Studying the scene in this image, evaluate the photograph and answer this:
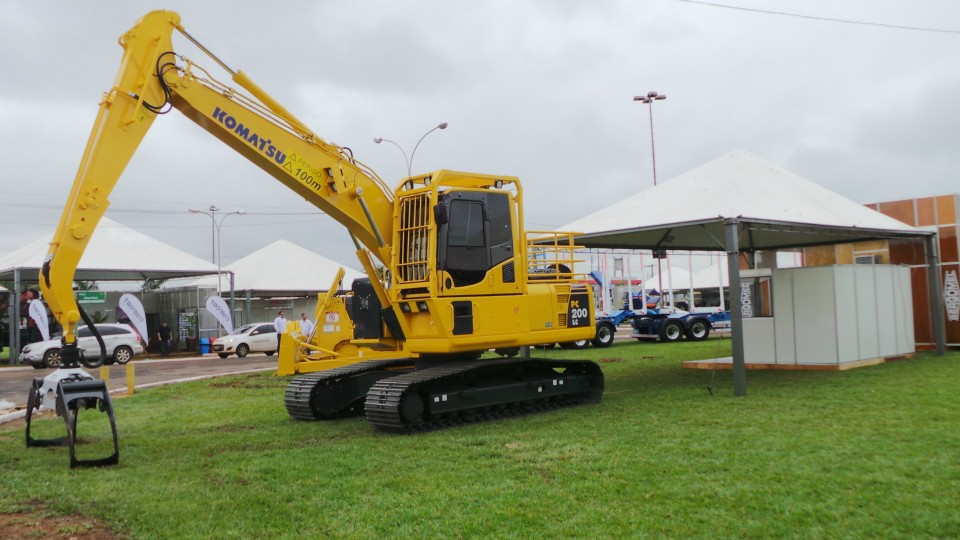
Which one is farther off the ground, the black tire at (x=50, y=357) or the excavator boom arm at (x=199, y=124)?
the excavator boom arm at (x=199, y=124)

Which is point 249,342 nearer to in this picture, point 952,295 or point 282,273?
point 282,273

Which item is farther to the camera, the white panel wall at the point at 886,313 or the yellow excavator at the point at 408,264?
the white panel wall at the point at 886,313

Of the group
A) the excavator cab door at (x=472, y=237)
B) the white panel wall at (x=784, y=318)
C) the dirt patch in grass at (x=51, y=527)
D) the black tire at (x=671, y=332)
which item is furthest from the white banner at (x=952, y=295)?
the dirt patch in grass at (x=51, y=527)

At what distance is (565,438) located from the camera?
9.59 metres

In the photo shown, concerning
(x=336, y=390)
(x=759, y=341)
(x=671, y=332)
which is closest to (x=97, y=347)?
(x=336, y=390)

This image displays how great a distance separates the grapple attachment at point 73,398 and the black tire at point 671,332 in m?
24.2

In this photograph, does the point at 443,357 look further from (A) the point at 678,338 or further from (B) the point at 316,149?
(A) the point at 678,338

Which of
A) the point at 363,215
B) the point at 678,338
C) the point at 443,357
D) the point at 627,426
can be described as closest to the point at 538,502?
the point at 627,426

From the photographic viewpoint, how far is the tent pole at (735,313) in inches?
506

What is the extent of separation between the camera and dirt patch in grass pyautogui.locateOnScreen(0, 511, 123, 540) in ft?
19.8

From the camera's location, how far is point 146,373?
25062mm

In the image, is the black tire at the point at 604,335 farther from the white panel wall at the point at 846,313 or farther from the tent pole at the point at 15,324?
the tent pole at the point at 15,324

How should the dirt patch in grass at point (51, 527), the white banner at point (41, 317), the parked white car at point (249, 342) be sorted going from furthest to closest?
the parked white car at point (249, 342), the white banner at point (41, 317), the dirt patch in grass at point (51, 527)

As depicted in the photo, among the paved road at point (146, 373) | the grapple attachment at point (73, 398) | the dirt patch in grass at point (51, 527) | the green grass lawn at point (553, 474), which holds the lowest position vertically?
the paved road at point (146, 373)
